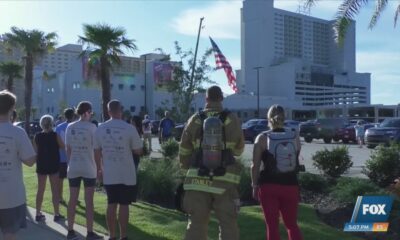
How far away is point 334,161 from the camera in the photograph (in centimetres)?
1201

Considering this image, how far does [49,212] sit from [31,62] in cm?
2690

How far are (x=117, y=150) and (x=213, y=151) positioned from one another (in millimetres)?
1882

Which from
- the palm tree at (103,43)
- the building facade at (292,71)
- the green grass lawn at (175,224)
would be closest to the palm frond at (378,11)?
the green grass lawn at (175,224)

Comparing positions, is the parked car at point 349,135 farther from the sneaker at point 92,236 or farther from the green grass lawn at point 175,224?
the sneaker at point 92,236

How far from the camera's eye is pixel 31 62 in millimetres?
34344

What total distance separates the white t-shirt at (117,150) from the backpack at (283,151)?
1.87 m

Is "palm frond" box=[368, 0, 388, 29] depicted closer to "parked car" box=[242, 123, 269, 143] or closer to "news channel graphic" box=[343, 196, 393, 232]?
"news channel graphic" box=[343, 196, 393, 232]

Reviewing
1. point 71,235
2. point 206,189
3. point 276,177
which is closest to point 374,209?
point 276,177

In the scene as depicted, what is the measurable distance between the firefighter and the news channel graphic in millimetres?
1959

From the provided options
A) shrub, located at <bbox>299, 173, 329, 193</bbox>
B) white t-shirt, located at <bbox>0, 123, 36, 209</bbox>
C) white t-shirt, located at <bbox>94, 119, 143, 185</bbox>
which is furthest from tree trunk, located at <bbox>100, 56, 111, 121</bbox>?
white t-shirt, located at <bbox>0, 123, 36, 209</bbox>

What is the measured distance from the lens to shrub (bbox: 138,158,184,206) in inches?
409

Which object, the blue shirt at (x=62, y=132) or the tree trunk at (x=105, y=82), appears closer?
the blue shirt at (x=62, y=132)

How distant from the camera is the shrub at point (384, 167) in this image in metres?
10.9

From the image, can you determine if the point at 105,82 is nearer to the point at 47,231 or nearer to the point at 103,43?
the point at 103,43
